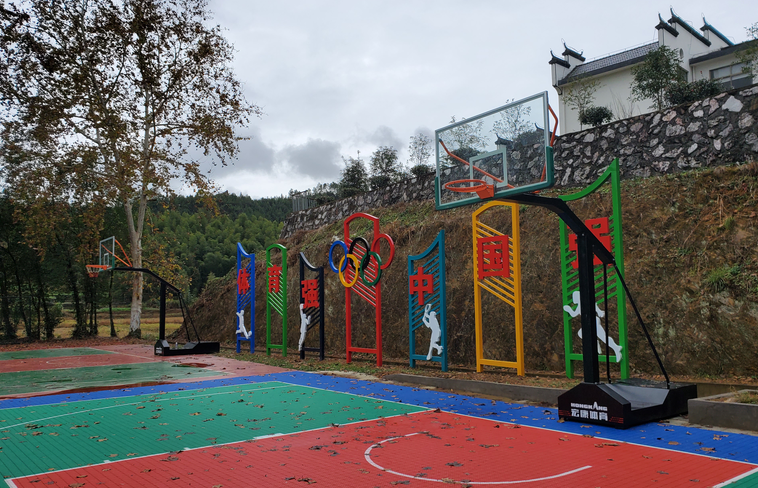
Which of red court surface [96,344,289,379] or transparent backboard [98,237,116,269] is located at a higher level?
transparent backboard [98,237,116,269]

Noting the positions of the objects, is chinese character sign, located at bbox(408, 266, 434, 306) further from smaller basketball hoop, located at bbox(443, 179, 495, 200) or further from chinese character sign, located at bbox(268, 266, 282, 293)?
chinese character sign, located at bbox(268, 266, 282, 293)

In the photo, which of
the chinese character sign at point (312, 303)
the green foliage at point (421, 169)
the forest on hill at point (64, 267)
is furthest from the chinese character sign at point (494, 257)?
the forest on hill at point (64, 267)

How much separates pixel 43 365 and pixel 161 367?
319 centimetres

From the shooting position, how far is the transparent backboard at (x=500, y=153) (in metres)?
6.13

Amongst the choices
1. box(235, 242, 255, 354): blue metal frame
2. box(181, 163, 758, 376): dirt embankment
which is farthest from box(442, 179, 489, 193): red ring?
box(235, 242, 255, 354): blue metal frame

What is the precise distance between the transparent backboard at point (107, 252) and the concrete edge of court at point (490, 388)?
501 inches

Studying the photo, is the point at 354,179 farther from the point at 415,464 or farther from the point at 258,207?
the point at 258,207

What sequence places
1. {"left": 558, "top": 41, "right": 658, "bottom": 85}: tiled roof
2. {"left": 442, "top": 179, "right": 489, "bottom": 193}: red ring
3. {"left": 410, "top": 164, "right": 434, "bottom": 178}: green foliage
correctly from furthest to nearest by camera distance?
{"left": 558, "top": 41, "right": 658, "bottom": 85}: tiled roof → {"left": 410, "top": 164, "right": 434, "bottom": 178}: green foliage → {"left": 442, "top": 179, "right": 489, "bottom": 193}: red ring

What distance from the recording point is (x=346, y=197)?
19.9m

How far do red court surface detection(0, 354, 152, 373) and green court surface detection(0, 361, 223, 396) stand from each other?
0.76 metres

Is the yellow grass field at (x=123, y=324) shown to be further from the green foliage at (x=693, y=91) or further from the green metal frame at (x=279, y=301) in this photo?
the green foliage at (x=693, y=91)

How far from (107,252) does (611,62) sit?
1952cm

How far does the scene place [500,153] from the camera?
663 cm

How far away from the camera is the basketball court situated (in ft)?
12.9
